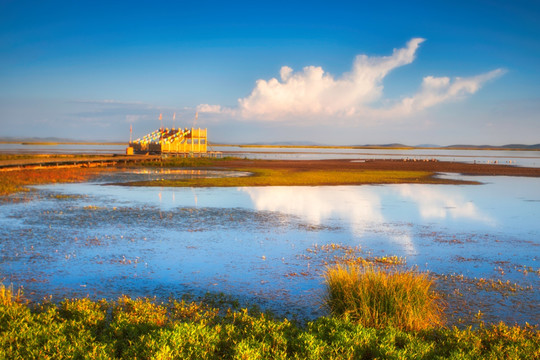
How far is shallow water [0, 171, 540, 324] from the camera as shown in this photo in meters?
9.10

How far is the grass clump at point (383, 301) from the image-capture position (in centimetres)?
739

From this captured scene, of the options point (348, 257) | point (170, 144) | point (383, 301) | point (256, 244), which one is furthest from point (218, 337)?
point (170, 144)

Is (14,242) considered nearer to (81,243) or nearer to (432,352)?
(81,243)

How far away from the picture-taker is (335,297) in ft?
26.7

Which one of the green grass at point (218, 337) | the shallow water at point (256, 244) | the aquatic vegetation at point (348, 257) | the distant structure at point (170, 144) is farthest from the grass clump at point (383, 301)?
the distant structure at point (170, 144)

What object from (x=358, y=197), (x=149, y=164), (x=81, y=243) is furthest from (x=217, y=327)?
(x=149, y=164)

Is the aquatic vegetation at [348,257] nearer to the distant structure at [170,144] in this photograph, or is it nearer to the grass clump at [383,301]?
the grass clump at [383,301]

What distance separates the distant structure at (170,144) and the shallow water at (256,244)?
55.4 m

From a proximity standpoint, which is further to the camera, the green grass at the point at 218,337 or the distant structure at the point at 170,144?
the distant structure at the point at 170,144

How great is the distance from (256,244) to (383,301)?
5940mm

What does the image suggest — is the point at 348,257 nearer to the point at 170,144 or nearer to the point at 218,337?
the point at 218,337

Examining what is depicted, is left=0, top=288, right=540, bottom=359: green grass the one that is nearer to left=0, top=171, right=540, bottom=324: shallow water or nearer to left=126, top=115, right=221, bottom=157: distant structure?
left=0, top=171, right=540, bottom=324: shallow water

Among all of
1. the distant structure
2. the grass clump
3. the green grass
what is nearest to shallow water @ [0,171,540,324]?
the grass clump

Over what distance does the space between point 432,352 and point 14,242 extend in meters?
11.1
